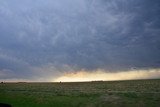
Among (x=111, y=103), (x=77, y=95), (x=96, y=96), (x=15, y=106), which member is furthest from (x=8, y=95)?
(x=111, y=103)

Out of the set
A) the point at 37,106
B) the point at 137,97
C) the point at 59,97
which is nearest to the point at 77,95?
the point at 59,97

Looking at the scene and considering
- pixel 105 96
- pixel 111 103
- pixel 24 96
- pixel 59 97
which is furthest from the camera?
pixel 24 96

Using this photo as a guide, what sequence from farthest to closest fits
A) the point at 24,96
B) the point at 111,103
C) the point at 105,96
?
A: 1. the point at 24,96
2. the point at 105,96
3. the point at 111,103

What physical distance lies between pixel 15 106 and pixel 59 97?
9.56 m

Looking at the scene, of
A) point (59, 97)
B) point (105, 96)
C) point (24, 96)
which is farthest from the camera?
point (24, 96)

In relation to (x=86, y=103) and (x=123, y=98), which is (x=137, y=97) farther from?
(x=86, y=103)

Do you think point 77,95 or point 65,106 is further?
point 77,95

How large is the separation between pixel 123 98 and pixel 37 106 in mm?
17650

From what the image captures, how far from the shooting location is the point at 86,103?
202ft

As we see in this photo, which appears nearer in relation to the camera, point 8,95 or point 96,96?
point 96,96

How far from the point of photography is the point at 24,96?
240 feet

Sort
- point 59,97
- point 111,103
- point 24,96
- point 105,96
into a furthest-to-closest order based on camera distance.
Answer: point 24,96 < point 59,97 < point 105,96 < point 111,103

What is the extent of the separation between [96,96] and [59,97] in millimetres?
8295

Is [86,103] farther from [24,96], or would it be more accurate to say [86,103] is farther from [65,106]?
[24,96]
